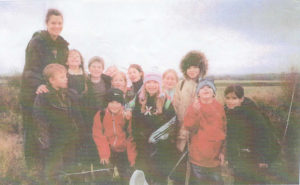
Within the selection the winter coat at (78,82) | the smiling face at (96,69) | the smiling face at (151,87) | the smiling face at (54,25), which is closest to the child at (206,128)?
the smiling face at (151,87)

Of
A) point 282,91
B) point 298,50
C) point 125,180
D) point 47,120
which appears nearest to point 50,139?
point 47,120

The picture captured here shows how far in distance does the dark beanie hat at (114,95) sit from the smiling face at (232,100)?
48.8 inches

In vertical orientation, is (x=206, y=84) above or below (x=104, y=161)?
above

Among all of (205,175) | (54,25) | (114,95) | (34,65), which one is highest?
(54,25)

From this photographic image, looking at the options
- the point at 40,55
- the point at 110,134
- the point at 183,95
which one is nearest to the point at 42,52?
the point at 40,55

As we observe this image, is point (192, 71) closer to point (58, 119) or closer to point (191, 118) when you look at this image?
point (191, 118)

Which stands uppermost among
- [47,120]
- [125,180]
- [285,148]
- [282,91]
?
[282,91]

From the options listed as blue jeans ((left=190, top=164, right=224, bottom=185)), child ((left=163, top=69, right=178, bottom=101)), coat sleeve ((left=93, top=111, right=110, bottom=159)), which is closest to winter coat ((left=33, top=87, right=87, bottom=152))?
coat sleeve ((left=93, top=111, right=110, bottom=159))

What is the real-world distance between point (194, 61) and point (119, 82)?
3.00 ft

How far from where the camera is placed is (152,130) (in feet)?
12.9

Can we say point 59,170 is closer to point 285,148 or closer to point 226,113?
point 226,113

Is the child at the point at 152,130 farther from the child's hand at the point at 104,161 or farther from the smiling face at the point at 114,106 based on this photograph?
the child's hand at the point at 104,161

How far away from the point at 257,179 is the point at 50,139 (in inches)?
99.8

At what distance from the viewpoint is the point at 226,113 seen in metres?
3.90
